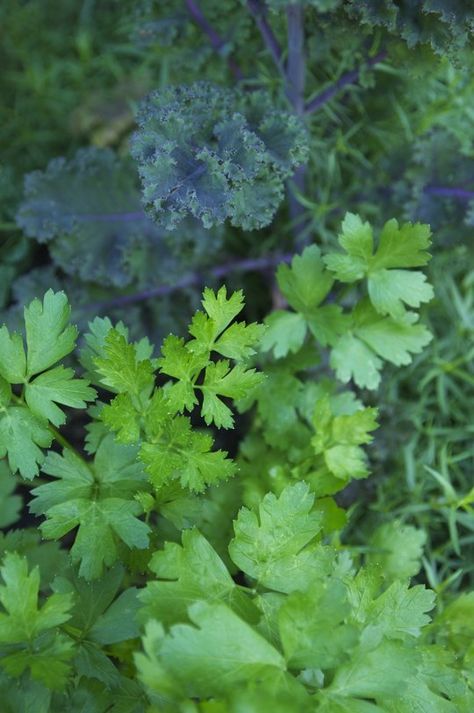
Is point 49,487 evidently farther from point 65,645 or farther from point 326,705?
point 326,705

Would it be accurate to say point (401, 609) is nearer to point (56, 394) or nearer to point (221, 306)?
point (221, 306)

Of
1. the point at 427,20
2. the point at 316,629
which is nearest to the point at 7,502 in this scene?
the point at 316,629

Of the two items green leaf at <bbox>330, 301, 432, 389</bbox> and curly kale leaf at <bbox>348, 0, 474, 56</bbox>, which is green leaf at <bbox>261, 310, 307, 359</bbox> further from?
curly kale leaf at <bbox>348, 0, 474, 56</bbox>

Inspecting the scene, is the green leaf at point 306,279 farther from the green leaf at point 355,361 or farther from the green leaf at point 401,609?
the green leaf at point 401,609

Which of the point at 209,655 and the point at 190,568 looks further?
the point at 190,568

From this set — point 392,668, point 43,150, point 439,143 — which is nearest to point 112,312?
point 43,150

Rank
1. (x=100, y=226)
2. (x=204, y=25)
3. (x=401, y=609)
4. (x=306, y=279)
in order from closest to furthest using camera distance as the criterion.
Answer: (x=401, y=609), (x=306, y=279), (x=204, y=25), (x=100, y=226)

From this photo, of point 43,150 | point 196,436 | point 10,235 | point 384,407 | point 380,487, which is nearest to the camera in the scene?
point 196,436
